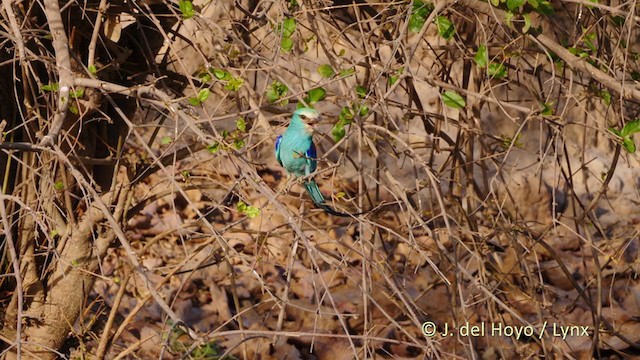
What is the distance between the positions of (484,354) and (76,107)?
240 cm

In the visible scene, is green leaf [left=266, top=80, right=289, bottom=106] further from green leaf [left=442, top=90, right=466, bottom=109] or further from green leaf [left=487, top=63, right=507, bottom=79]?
green leaf [left=487, top=63, right=507, bottom=79]

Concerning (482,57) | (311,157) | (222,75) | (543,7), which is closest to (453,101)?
(482,57)

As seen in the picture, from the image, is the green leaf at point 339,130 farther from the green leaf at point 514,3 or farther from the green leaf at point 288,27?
the green leaf at point 514,3

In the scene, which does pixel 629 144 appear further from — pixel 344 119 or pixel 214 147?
pixel 214 147

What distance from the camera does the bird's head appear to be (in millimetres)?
3450

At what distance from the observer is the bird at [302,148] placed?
3.49 metres

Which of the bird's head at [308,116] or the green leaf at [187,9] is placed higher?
the green leaf at [187,9]

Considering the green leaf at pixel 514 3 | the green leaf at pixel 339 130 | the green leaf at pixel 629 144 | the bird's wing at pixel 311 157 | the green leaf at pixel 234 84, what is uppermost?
the green leaf at pixel 514 3

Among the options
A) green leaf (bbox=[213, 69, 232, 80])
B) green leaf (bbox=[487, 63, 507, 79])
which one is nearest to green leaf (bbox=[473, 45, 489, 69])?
green leaf (bbox=[487, 63, 507, 79])

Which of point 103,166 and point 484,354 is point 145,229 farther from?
point 484,354

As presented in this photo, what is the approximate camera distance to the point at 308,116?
3.48 meters

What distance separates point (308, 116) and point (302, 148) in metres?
0.31

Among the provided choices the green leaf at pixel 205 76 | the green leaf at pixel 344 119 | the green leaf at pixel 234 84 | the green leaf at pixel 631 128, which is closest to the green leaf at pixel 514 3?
the green leaf at pixel 631 128

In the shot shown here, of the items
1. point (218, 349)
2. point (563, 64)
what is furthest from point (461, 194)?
point (218, 349)
